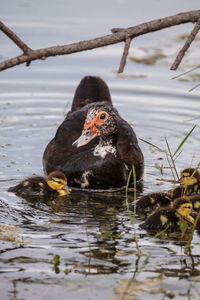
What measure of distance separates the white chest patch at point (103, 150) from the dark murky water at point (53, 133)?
1.29ft

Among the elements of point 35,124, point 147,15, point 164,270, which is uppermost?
point 147,15

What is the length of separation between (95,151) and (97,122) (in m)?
0.29

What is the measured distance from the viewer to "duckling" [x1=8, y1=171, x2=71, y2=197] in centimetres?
561

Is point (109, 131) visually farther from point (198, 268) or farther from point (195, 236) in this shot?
point (198, 268)

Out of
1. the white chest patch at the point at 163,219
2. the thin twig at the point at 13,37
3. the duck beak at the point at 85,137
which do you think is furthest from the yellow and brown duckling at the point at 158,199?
the thin twig at the point at 13,37

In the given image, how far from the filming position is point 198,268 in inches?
161

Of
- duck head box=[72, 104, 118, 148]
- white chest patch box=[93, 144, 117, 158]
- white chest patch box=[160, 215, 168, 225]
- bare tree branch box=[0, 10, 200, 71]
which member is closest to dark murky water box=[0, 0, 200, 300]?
white chest patch box=[160, 215, 168, 225]

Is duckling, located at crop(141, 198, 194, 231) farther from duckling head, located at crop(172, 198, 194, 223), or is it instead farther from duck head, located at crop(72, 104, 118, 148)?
duck head, located at crop(72, 104, 118, 148)

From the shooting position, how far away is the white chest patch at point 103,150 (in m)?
6.00

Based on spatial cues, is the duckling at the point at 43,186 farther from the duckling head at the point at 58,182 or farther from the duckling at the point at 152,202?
the duckling at the point at 152,202

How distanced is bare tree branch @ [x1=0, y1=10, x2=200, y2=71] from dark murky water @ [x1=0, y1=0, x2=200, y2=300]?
120 centimetres

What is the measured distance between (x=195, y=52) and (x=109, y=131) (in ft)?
13.2

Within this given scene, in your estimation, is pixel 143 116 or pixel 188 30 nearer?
pixel 143 116

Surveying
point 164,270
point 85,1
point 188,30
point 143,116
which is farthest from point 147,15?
point 164,270
